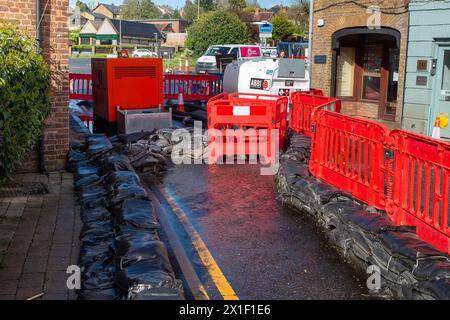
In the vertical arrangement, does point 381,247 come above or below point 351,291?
above

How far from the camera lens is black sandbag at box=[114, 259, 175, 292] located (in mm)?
4641

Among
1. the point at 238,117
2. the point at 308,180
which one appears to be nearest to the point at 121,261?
the point at 308,180

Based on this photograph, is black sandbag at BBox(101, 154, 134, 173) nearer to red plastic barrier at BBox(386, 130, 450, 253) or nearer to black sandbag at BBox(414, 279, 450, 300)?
red plastic barrier at BBox(386, 130, 450, 253)

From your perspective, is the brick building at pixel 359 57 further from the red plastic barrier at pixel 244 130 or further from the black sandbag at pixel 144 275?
the black sandbag at pixel 144 275

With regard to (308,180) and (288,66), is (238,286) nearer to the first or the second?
(308,180)

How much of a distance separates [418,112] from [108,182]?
32.2 feet

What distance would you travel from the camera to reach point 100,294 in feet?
16.1

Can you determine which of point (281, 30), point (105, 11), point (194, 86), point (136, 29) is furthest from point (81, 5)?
point (194, 86)

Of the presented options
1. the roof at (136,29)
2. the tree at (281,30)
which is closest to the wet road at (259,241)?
the tree at (281,30)

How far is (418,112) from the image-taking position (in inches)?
596

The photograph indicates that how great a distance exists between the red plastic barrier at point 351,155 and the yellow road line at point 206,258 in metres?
2.22

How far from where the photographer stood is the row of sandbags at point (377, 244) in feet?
15.8

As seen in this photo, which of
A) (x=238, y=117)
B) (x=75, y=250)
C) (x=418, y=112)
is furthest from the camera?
(x=418, y=112)

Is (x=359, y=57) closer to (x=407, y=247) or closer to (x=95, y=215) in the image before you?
(x=95, y=215)
